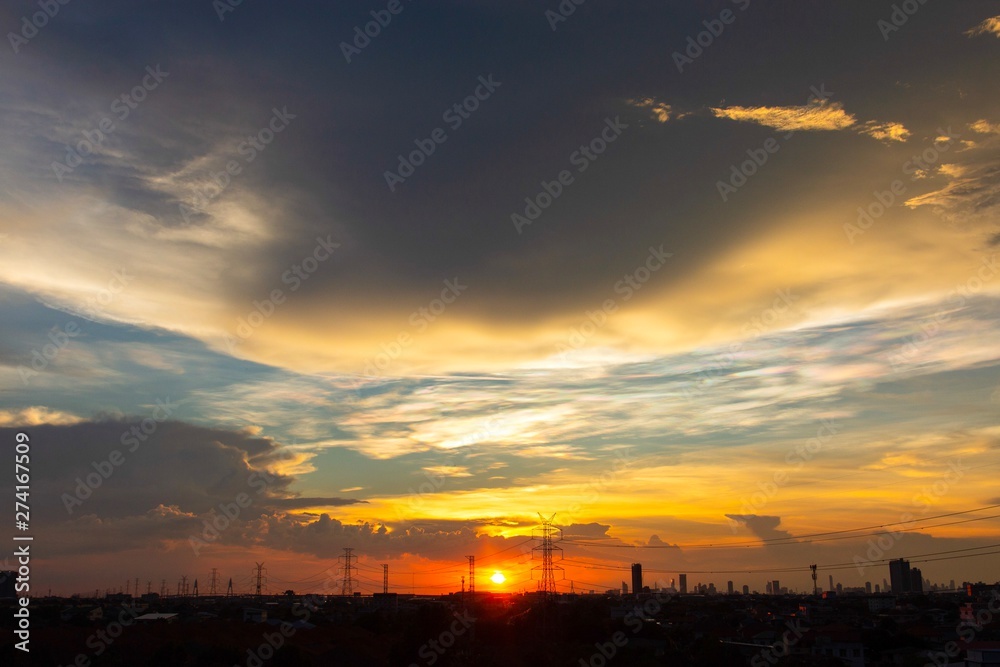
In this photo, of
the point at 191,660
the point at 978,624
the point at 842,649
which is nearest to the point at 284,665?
the point at 191,660

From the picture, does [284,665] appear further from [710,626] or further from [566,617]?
[710,626]

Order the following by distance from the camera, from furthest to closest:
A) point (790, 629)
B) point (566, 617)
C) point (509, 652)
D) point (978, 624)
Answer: point (566, 617)
point (790, 629)
point (978, 624)
point (509, 652)

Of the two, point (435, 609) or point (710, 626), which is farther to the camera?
point (710, 626)

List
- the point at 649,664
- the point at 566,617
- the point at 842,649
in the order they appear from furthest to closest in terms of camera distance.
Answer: the point at 566,617
the point at 842,649
the point at 649,664

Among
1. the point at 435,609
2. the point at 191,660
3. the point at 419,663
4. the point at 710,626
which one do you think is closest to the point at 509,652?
the point at 435,609

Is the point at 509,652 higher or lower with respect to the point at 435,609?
lower

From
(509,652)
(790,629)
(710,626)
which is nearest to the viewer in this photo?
(509,652)

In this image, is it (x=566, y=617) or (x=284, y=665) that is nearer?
(x=284, y=665)

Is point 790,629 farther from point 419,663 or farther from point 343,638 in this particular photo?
point 343,638

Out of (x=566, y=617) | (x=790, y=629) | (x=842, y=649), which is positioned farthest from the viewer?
(x=566, y=617)
